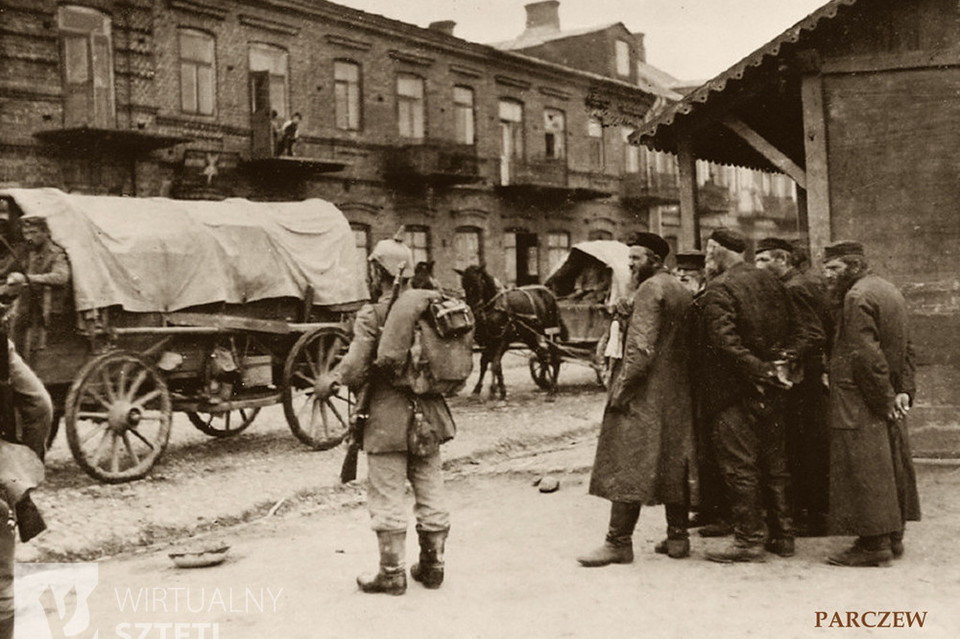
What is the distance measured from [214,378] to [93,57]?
10867 mm

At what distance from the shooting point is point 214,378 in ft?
34.0

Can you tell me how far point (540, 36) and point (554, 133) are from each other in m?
6.15

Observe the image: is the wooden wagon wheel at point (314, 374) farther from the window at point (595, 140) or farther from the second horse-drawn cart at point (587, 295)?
the window at point (595, 140)

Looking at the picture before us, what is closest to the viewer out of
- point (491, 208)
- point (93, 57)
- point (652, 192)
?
point (93, 57)

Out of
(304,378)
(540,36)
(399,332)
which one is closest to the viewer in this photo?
(399,332)

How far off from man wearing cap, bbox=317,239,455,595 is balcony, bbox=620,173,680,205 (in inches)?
1143

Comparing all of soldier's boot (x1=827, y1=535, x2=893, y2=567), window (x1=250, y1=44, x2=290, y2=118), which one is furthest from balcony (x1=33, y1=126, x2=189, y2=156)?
soldier's boot (x1=827, y1=535, x2=893, y2=567)

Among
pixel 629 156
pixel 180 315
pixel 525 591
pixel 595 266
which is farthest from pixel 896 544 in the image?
pixel 629 156

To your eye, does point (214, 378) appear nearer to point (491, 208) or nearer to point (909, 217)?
point (909, 217)

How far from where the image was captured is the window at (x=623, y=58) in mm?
35906

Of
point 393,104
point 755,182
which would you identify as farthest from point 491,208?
point 755,182

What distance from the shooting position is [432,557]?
587cm

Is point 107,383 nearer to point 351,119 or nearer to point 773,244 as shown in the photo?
point 773,244

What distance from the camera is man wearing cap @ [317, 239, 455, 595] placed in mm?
5758
